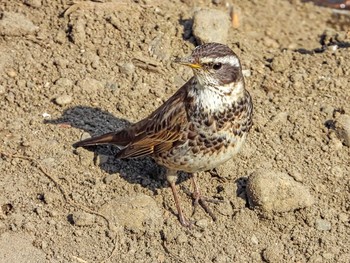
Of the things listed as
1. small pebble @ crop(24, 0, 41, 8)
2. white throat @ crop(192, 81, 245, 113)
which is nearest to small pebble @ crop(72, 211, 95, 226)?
white throat @ crop(192, 81, 245, 113)

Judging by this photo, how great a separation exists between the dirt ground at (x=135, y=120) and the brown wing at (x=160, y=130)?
0.38 m

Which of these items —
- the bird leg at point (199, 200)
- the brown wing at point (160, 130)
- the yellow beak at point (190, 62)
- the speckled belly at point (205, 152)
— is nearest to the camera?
the yellow beak at point (190, 62)

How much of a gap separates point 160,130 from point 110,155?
928 mm

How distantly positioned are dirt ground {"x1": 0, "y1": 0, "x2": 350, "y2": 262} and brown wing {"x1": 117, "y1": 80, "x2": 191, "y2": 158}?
0.38 meters

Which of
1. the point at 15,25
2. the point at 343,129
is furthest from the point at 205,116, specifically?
the point at 15,25

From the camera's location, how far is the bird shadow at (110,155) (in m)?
8.52

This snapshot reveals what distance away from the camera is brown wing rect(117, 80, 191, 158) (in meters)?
7.80

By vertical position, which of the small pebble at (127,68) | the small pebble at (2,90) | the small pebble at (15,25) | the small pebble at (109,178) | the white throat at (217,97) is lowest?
the small pebble at (109,178)

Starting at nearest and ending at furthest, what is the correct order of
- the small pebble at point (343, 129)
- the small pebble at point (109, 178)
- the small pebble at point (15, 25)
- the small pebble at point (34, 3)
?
the small pebble at point (109, 178) < the small pebble at point (343, 129) < the small pebble at point (15, 25) < the small pebble at point (34, 3)

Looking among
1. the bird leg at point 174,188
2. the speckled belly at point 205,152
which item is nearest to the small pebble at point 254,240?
the bird leg at point 174,188

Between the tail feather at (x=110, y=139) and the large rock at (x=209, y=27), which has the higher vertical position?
the large rock at (x=209, y=27)

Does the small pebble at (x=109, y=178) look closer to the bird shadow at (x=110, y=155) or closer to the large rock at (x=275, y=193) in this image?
the bird shadow at (x=110, y=155)

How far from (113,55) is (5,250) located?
9.40ft

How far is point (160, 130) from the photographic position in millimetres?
7969
